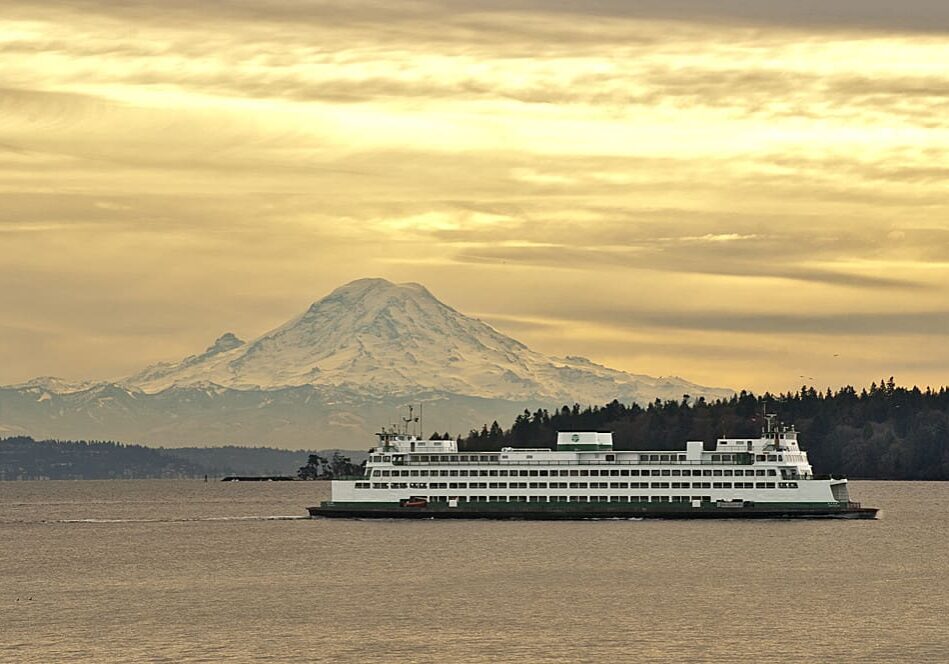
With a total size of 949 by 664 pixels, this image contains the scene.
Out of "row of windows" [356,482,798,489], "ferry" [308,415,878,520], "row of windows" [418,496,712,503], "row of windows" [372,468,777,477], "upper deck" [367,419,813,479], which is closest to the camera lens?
"ferry" [308,415,878,520]

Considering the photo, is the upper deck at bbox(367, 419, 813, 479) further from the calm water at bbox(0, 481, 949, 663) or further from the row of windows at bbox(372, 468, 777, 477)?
the calm water at bbox(0, 481, 949, 663)

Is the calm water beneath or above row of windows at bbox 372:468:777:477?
beneath

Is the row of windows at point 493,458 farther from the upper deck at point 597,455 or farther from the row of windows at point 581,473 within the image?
the row of windows at point 581,473

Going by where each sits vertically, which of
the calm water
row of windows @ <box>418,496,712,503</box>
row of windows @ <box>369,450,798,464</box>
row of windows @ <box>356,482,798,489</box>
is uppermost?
row of windows @ <box>369,450,798,464</box>

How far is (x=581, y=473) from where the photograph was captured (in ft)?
554

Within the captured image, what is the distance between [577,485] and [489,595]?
6687 cm

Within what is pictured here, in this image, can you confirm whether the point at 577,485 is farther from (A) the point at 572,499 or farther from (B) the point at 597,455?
(B) the point at 597,455

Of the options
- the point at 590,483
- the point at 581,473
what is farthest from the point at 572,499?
the point at 581,473

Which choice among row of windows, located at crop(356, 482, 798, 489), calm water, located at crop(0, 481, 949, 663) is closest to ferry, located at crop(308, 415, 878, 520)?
row of windows, located at crop(356, 482, 798, 489)

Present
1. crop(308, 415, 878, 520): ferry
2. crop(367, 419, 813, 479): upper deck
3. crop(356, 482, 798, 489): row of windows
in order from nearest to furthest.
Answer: crop(308, 415, 878, 520): ferry → crop(356, 482, 798, 489): row of windows → crop(367, 419, 813, 479): upper deck

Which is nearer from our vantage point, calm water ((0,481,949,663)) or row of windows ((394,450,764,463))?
calm water ((0,481,949,663))

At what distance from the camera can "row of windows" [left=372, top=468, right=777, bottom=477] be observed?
165 m

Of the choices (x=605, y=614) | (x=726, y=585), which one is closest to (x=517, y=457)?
(x=726, y=585)

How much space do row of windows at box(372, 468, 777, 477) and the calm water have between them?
534 centimetres
